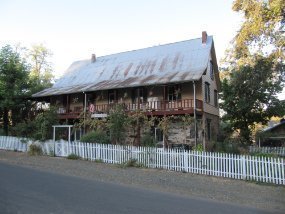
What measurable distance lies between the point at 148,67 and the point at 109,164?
39.9 feet

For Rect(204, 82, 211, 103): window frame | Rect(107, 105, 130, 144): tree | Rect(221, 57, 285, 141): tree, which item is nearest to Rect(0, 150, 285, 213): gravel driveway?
Rect(107, 105, 130, 144): tree

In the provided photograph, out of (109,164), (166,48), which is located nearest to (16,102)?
(166,48)

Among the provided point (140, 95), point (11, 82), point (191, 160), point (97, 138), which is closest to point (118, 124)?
point (97, 138)

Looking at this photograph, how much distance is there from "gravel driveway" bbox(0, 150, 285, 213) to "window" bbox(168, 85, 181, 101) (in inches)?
406

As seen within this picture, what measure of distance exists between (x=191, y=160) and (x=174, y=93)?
1076cm

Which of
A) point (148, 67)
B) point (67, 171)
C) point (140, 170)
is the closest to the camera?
point (67, 171)

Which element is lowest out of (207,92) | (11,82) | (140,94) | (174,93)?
(174,93)

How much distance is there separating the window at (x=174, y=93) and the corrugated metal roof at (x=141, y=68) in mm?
1279

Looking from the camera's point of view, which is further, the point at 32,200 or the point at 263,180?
the point at 263,180

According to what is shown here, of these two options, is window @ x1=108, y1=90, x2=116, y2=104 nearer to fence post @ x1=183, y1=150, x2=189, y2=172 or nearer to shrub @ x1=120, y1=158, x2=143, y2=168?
shrub @ x1=120, y1=158, x2=143, y2=168

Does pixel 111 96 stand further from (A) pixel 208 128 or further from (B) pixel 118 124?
(B) pixel 118 124

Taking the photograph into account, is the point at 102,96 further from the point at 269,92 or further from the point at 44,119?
the point at 269,92

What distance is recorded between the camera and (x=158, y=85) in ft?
82.2

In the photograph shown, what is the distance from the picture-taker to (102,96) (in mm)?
29062
